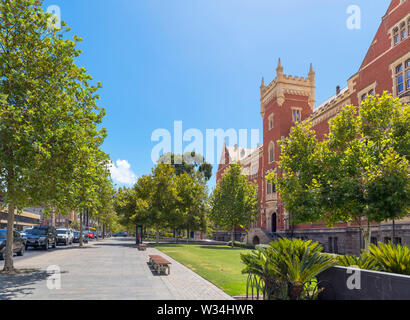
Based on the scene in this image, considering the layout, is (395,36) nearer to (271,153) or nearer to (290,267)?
(271,153)

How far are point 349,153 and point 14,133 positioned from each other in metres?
13.3

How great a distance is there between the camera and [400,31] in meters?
25.3

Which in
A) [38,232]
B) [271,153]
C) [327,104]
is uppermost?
[327,104]

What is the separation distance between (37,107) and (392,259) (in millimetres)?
11864

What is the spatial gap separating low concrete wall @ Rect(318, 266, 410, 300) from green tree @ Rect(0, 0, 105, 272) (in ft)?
31.3

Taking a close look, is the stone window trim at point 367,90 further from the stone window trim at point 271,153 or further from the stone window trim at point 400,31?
the stone window trim at point 271,153

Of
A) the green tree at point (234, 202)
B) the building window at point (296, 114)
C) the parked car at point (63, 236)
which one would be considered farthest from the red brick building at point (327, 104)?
the parked car at point (63, 236)

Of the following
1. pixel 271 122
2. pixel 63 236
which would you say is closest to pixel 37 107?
pixel 63 236

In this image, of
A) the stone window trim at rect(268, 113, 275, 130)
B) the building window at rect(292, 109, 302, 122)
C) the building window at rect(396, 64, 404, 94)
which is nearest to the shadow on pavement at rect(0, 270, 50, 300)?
the building window at rect(396, 64, 404, 94)

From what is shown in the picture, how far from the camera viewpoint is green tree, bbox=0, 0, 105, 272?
12188 millimetres

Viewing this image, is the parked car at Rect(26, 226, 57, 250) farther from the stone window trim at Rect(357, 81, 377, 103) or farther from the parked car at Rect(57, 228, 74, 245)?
the stone window trim at Rect(357, 81, 377, 103)

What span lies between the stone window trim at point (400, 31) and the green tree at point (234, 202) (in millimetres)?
23107
